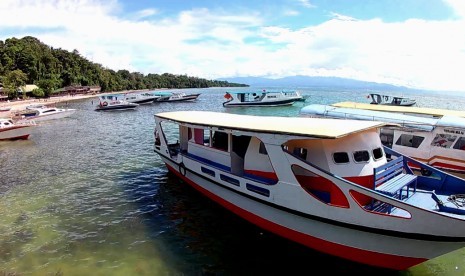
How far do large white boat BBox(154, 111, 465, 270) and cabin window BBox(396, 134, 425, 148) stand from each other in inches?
294

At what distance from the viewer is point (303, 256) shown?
35.6 ft

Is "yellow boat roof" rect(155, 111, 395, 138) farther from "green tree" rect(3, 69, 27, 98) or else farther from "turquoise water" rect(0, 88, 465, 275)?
"green tree" rect(3, 69, 27, 98)

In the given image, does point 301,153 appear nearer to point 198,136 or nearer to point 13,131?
point 198,136

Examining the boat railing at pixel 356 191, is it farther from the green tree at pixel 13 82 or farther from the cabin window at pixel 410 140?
the green tree at pixel 13 82

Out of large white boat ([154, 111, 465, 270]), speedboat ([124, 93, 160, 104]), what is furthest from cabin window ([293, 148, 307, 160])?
speedboat ([124, 93, 160, 104])

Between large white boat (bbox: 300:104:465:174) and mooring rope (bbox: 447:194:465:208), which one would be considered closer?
mooring rope (bbox: 447:194:465:208)

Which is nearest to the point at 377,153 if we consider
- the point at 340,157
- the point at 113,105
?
the point at 340,157

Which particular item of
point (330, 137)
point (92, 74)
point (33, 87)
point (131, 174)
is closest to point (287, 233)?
point (330, 137)

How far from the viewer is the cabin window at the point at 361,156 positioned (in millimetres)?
10992

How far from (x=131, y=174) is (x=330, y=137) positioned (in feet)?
45.9

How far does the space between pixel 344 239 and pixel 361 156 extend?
2.79 meters

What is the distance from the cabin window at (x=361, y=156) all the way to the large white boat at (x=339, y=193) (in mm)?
36

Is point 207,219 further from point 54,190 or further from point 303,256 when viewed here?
point 54,190

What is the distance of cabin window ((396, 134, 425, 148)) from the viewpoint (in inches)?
750
